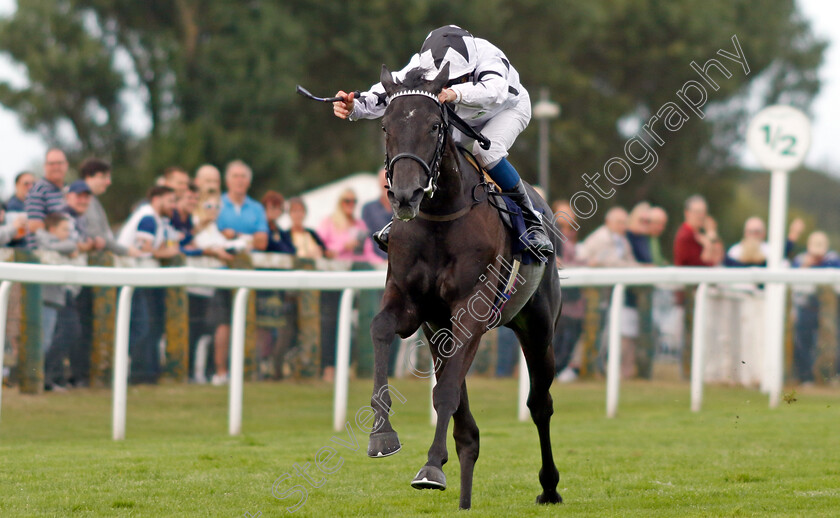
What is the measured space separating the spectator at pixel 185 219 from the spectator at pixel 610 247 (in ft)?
13.6

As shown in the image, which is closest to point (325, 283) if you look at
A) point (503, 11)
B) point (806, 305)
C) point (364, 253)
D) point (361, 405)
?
point (361, 405)

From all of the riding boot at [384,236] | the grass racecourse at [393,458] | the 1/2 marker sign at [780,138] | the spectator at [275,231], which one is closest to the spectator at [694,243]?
the 1/2 marker sign at [780,138]

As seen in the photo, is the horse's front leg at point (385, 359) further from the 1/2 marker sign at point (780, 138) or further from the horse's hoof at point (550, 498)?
the 1/2 marker sign at point (780, 138)

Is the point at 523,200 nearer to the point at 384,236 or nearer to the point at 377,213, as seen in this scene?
the point at 384,236

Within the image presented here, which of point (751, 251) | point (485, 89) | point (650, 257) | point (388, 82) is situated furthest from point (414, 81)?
point (751, 251)

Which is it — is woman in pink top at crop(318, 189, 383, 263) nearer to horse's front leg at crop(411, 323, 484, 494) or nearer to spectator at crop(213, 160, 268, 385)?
spectator at crop(213, 160, 268, 385)

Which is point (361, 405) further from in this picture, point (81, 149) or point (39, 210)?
point (81, 149)

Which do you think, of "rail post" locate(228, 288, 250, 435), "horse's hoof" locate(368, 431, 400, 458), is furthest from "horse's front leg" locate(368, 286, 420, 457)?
"rail post" locate(228, 288, 250, 435)

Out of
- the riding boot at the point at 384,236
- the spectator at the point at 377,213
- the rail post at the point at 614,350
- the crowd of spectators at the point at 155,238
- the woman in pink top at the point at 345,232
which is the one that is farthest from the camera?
the spectator at the point at 377,213

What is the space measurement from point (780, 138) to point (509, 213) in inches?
249

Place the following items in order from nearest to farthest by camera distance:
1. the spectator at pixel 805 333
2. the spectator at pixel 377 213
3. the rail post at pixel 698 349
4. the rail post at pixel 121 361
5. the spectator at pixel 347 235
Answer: the rail post at pixel 121 361, the rail post at pixel 698 349, the spectator at pixel 805 333, the spectator at pixel 347 235, the spectator at pixel 377 213

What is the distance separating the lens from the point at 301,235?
11.1 meters

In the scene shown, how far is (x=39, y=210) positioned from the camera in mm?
9016

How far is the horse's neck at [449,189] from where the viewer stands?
18.5 feet
